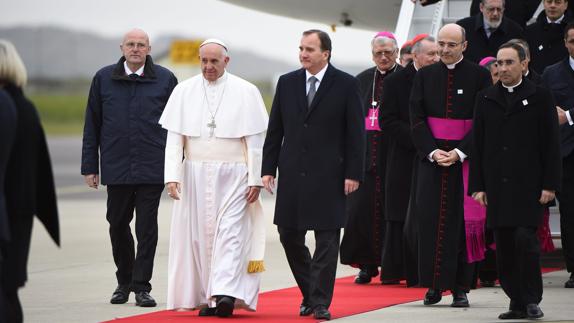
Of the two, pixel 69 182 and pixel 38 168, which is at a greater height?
pixel 69 182

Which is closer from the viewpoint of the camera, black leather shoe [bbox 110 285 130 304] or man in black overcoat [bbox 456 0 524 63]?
black leather shoe [bbox 110 285 130 304]

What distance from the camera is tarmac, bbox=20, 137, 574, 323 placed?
27.2 feet

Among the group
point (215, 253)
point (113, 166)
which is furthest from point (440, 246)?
point (113, 166)

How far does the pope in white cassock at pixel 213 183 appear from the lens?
837cm

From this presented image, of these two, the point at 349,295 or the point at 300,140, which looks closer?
the point at 300,140

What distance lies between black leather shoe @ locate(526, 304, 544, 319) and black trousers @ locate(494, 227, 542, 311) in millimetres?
37

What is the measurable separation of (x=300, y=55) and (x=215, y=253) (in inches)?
54.1

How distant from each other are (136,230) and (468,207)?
233cm

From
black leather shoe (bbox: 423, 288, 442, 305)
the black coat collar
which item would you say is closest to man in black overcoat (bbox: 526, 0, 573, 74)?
the black coat collar

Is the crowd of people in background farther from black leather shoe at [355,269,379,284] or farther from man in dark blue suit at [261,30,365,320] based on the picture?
black leather shoe at [355,269,379,284]

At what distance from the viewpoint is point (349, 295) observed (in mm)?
9602

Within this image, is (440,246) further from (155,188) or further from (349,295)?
(155,188)

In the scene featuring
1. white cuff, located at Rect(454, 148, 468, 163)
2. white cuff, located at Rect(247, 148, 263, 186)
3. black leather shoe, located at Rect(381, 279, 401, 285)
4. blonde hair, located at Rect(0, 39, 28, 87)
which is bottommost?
black leather shoe, located at Rect(381, 279, 401, 285)

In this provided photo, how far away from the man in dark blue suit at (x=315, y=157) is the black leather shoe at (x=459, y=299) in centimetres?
103
